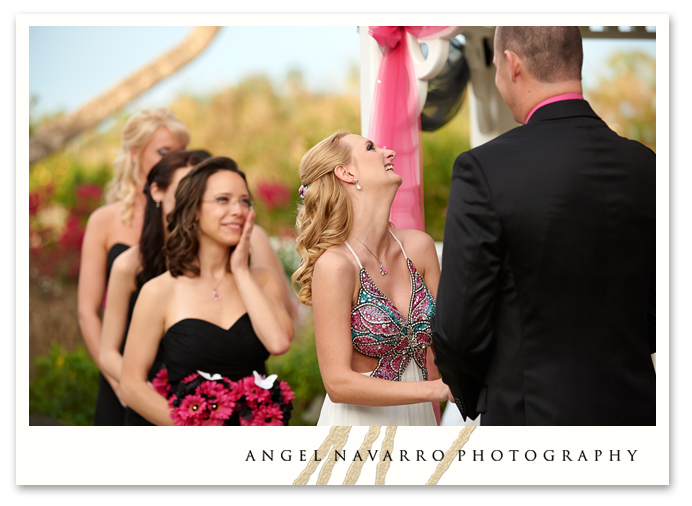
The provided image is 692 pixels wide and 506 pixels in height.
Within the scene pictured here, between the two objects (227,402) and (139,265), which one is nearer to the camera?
(227,402)

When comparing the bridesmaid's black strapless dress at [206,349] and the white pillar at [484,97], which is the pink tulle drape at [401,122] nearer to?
the bridesmaid's black strapless dress at [206,349]

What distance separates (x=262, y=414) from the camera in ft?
9.34

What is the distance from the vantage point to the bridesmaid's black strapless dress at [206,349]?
3146mm

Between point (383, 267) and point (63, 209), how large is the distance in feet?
24.2

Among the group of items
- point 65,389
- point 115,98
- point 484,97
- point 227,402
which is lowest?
point 65,389

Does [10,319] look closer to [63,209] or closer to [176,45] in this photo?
[63,209]

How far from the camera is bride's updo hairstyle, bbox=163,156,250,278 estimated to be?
3.27 meters
